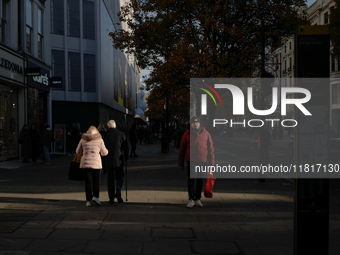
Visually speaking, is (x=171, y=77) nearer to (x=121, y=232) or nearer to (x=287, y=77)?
(x=121, y=232)

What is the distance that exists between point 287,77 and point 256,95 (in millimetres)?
51604

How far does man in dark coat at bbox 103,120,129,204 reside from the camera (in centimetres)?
824

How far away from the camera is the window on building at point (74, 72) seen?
97.1 feet

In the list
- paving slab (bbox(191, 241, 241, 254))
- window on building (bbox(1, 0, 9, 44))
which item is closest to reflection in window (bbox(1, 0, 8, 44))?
window on building (bbox(1, 0, 9, 44))

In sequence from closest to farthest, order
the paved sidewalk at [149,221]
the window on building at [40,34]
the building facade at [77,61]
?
the paved sidewalk at [149,221], the window on building at [40,34], the building facade at [77,61]

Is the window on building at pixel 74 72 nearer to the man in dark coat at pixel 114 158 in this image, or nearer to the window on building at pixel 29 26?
the window on building at pixel 29 26

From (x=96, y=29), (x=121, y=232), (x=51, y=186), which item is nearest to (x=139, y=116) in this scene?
(x=96, y=29)

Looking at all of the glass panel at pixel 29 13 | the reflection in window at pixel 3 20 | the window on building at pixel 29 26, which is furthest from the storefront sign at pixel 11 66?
Result: the glass panel at pixel 29 13

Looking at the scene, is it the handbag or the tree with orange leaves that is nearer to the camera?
the handbag

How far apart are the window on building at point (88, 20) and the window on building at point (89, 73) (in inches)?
60.8

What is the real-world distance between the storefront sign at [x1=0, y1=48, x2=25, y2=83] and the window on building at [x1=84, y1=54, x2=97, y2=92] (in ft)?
37.0

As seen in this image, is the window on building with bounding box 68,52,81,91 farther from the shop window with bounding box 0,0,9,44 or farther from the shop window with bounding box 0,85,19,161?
the shop window with bounding box 0,0,9,44

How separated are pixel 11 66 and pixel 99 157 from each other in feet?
37.2

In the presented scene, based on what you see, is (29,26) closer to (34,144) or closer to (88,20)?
(34,144)
